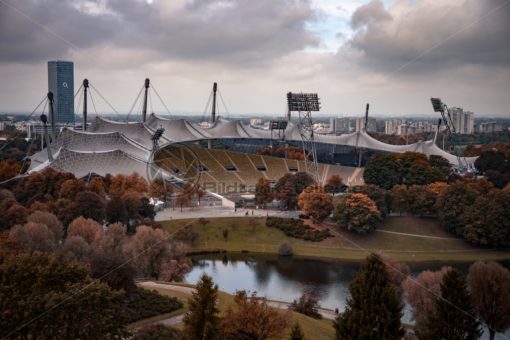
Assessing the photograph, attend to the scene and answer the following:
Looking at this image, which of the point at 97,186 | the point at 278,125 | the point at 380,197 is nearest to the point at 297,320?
the point at 380,197

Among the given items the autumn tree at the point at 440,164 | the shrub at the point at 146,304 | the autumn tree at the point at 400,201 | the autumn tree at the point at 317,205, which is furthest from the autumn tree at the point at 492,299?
the autumn tree at the point at 440,164

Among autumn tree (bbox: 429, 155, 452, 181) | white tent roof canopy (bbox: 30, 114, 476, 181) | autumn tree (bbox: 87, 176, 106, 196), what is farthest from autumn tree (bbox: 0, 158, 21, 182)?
autumn tree (bbox: 429, 155, 452, 181)

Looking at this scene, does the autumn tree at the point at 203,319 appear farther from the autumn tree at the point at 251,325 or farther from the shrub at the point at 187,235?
the shrub at the point at 187,235

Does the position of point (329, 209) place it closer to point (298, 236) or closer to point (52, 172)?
A: point (298, 236)

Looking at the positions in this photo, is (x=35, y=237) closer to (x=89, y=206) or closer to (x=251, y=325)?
(x=89, y=206)

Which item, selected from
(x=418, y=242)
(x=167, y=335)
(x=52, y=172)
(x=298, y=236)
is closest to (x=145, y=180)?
(x=52, y=172)
